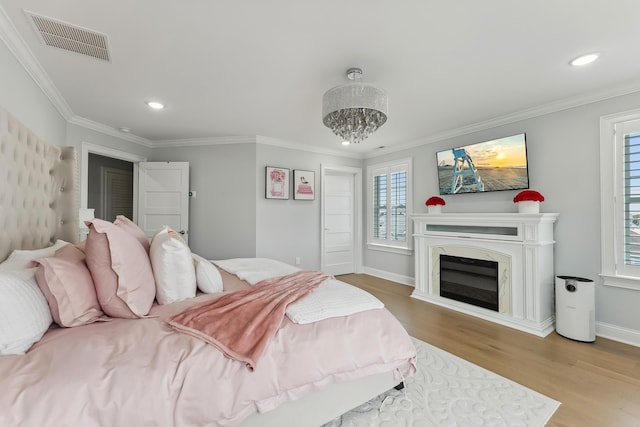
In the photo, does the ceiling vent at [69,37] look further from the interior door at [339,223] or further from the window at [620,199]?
the window at [620,199]

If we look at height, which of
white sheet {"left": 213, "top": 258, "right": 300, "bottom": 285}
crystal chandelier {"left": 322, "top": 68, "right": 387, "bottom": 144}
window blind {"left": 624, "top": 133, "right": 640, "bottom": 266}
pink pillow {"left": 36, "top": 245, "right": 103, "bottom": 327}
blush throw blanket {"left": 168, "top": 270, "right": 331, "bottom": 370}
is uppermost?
crystal chandelier {"left": 322, "top": 68, "right": 387, "bottom": 144}

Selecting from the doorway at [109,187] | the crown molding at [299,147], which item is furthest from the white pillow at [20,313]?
the doorway at [109,187]

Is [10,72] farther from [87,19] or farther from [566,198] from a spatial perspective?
[566,198]

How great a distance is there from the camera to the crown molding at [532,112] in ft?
8.39

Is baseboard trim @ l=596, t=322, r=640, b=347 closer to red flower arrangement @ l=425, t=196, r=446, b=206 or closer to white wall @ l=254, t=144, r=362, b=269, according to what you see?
red flower arrangement @ l=425, t=196, r=446, b=206

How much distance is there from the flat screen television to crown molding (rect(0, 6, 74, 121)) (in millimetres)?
4379

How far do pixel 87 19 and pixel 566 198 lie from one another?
4392 mm

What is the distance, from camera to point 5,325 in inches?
40.1

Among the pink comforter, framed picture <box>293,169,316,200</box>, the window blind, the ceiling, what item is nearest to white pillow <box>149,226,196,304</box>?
the pink comforter

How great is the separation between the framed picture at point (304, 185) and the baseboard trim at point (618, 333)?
380 cm

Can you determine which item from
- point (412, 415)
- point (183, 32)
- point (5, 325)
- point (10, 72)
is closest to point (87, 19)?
point (183, 32)

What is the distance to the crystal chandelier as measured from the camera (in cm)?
212

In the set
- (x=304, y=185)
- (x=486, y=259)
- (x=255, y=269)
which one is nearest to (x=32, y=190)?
(x=255, y=269)

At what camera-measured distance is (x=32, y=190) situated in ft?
6.44
